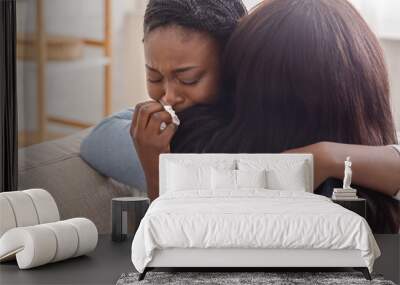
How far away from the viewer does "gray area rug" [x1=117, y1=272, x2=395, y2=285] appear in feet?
17.0

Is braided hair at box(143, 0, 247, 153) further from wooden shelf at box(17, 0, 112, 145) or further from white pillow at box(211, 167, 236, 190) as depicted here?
white pillow at box(211, 167, 236, 190)

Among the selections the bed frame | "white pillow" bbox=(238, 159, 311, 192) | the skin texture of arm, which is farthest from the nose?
the bed frame

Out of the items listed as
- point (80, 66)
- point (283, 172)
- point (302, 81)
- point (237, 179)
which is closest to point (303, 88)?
point (302, 81)

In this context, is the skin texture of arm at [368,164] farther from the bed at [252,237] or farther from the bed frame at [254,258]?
the bed frame at [254,258]

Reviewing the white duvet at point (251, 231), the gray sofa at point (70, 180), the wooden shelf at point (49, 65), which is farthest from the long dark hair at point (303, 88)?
the white duvet at point (251, 231)

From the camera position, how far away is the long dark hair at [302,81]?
24.0ft

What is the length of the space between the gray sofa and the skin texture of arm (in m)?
1.97

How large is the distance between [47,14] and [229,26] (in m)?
1.94

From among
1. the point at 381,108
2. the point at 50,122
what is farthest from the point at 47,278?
the point at 381,108

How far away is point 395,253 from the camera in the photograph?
21.2 ft

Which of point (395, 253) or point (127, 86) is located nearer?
point (395, 253)

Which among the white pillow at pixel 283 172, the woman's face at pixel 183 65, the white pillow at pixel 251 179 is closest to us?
the white pillow at pixel 251 179

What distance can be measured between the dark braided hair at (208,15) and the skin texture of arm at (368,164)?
142 cm

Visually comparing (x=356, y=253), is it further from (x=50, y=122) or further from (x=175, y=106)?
(x=50, y=122)
